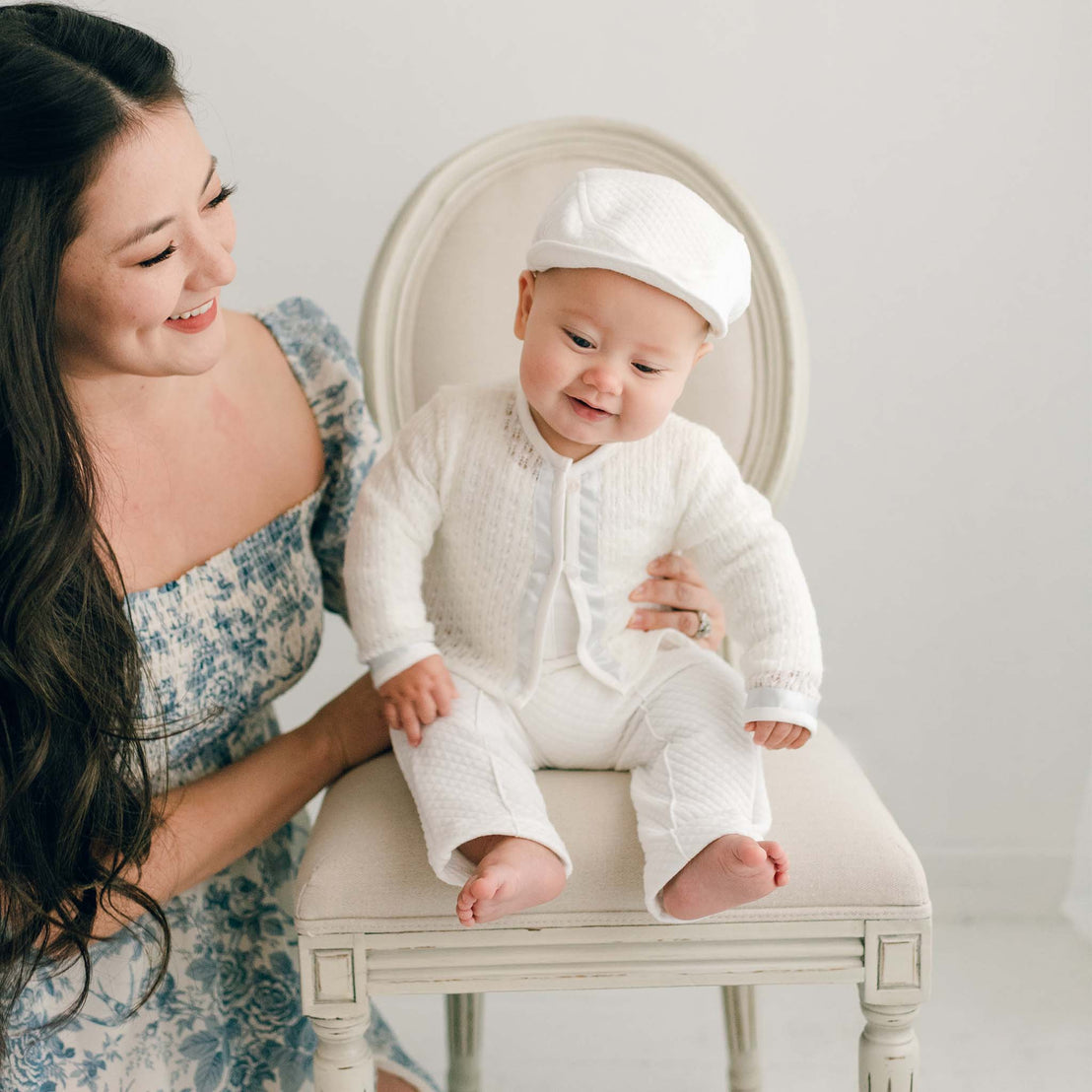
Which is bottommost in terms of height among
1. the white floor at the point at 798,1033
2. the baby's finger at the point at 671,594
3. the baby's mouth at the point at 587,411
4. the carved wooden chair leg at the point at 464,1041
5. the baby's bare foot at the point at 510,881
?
the white floor at the point at 798,1033

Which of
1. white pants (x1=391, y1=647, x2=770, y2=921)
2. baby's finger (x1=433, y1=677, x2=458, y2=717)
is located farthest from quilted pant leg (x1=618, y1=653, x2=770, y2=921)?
baby's finger (x1=433, y1=677, x2=458, y2=717)

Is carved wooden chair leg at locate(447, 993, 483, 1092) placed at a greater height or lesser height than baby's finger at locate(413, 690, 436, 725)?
lesser

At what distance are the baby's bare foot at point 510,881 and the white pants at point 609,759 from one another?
0.01 meters

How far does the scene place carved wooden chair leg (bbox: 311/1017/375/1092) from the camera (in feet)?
3.21

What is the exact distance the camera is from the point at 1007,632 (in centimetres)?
188

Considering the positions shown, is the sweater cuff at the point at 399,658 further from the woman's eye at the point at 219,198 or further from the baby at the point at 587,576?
the woman's eye at the point at 219,198

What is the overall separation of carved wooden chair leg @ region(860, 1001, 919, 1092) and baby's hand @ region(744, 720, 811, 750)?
0.71 ft

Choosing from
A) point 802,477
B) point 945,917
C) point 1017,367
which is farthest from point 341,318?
point 945,917

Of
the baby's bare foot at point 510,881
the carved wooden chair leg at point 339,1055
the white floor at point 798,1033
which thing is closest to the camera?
the baby's bare foot at point 510,881

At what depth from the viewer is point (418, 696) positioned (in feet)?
3.41

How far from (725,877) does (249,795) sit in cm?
46

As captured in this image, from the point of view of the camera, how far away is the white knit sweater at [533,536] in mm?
1045

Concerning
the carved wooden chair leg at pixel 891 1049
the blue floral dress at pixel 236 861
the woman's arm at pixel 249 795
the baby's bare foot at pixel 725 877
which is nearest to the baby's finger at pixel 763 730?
the baby's bare foot at pixel 725 877

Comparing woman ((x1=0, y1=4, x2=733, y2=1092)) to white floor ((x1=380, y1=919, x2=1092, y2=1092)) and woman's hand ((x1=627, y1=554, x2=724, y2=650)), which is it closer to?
woman's hand ((x1=627, y1=554, x2=724, y2=650))
